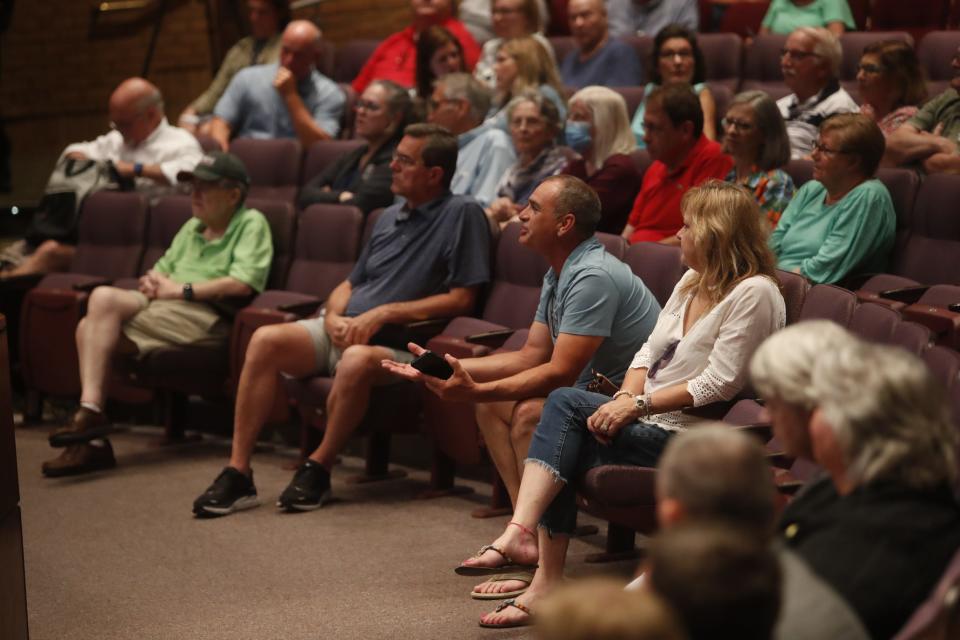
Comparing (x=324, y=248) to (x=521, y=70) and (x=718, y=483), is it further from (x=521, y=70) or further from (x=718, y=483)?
(x=718, y=483)

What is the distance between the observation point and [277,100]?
5328mm

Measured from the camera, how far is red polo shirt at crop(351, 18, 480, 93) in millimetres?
5461

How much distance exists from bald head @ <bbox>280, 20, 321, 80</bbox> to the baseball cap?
1.18 meters

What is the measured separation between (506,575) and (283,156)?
8.33 ft

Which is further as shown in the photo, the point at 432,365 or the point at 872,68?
the point at 872,68

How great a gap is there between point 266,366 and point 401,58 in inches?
94.5

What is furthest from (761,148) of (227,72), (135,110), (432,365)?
(227,72)

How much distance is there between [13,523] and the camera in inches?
91.2

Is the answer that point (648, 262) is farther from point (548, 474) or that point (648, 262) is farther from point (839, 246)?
point (548, 474)

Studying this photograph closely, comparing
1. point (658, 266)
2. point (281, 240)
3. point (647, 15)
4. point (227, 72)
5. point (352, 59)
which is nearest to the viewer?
point (658, 266)

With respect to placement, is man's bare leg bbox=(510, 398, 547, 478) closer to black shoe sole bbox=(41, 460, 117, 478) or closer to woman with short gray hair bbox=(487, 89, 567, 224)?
woman with short gray hair bbox=(487, 89, 567, 224)

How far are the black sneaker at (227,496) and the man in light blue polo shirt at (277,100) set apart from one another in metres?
2.15

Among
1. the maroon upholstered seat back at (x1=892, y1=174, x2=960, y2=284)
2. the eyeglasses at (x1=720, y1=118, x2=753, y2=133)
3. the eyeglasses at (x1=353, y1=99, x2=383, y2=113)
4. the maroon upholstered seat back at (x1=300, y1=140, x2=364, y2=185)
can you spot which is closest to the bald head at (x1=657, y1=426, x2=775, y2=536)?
the maroon upholstered seat back at (x1=892, y1=174, x2=960, y2=284)

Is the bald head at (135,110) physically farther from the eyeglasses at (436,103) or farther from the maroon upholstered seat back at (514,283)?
the maroon upholstered seat back at (514,283)
